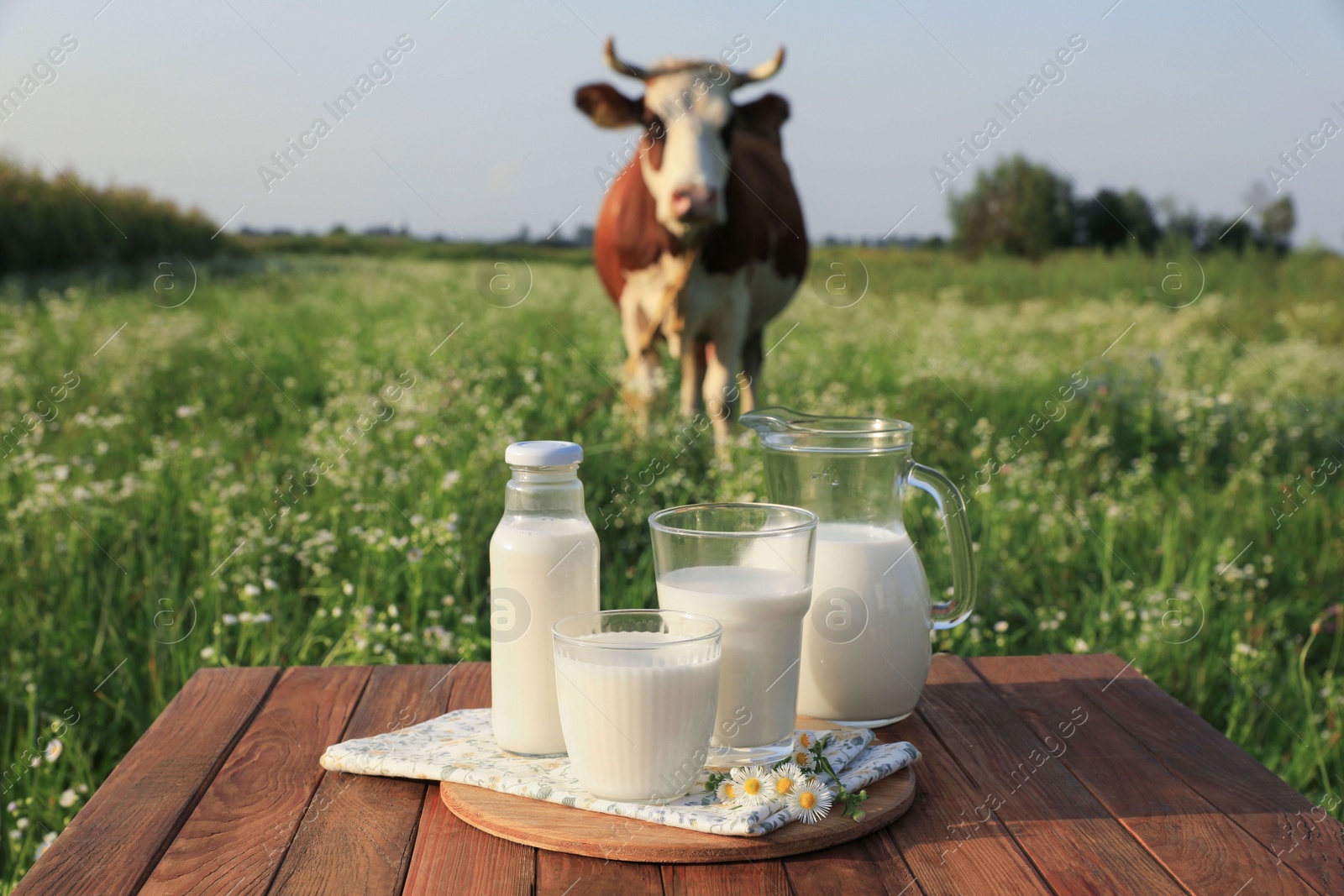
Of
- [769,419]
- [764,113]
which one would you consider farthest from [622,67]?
[769,419]

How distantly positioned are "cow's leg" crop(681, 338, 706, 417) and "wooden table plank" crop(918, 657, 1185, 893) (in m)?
3.21

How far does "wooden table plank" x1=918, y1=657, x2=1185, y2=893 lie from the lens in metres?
0.98

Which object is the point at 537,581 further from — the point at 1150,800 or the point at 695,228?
the point at 695,228

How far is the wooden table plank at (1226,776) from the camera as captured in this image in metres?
1.04

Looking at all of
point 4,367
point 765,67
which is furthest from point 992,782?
point 4,367

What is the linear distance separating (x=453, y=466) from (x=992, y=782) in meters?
2.42

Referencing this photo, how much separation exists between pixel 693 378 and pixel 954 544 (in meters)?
3.38

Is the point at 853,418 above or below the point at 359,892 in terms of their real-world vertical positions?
above

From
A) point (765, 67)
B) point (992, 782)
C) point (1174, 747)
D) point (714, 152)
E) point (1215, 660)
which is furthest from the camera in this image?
point (765, 67)

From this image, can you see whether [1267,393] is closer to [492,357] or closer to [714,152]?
[714,152]

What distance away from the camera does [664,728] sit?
3.43 ft

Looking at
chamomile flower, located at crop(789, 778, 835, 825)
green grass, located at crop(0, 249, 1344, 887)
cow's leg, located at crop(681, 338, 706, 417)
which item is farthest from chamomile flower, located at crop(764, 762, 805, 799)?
cow's leg, located at crop(681, 338, 706, 417)

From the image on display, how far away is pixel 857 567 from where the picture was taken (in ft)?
4.33

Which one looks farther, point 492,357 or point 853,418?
point 492,357
